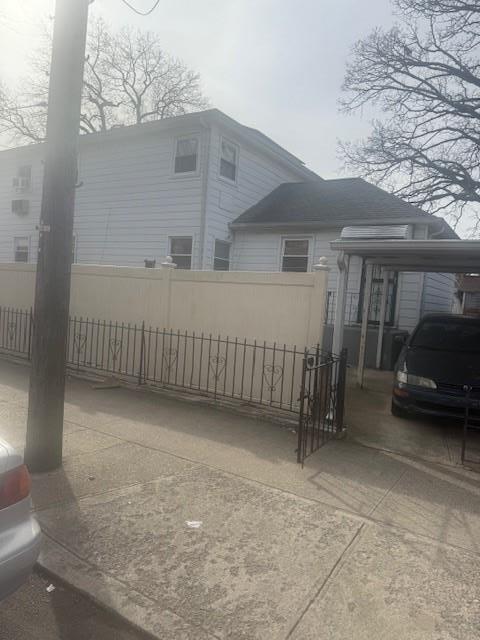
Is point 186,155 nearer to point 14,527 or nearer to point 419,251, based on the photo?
point 419,251

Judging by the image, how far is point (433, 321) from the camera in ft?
26.4

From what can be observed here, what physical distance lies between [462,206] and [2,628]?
1982 cm

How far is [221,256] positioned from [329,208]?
3.35 m

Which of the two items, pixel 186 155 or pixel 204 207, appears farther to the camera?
pixel 186 155

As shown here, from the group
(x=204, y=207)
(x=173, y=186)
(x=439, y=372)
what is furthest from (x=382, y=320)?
(x=173, y=186)

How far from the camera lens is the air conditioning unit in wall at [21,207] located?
17.1 metres

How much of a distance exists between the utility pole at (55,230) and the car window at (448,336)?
18.0ft

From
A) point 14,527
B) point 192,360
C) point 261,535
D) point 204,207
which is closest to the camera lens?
point 14,527

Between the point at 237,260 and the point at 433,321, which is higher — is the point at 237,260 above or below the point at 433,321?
above

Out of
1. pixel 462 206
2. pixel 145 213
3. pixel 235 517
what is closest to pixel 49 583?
pixel 235 517

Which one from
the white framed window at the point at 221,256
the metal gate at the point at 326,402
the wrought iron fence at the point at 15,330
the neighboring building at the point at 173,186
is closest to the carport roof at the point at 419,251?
the metal gate at the point at 326,402

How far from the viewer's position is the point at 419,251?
7.02 metres

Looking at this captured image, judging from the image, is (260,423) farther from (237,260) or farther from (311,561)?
(237,260)

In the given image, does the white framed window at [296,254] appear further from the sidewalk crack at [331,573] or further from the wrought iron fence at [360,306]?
the sidewalk crack at [331,573]
